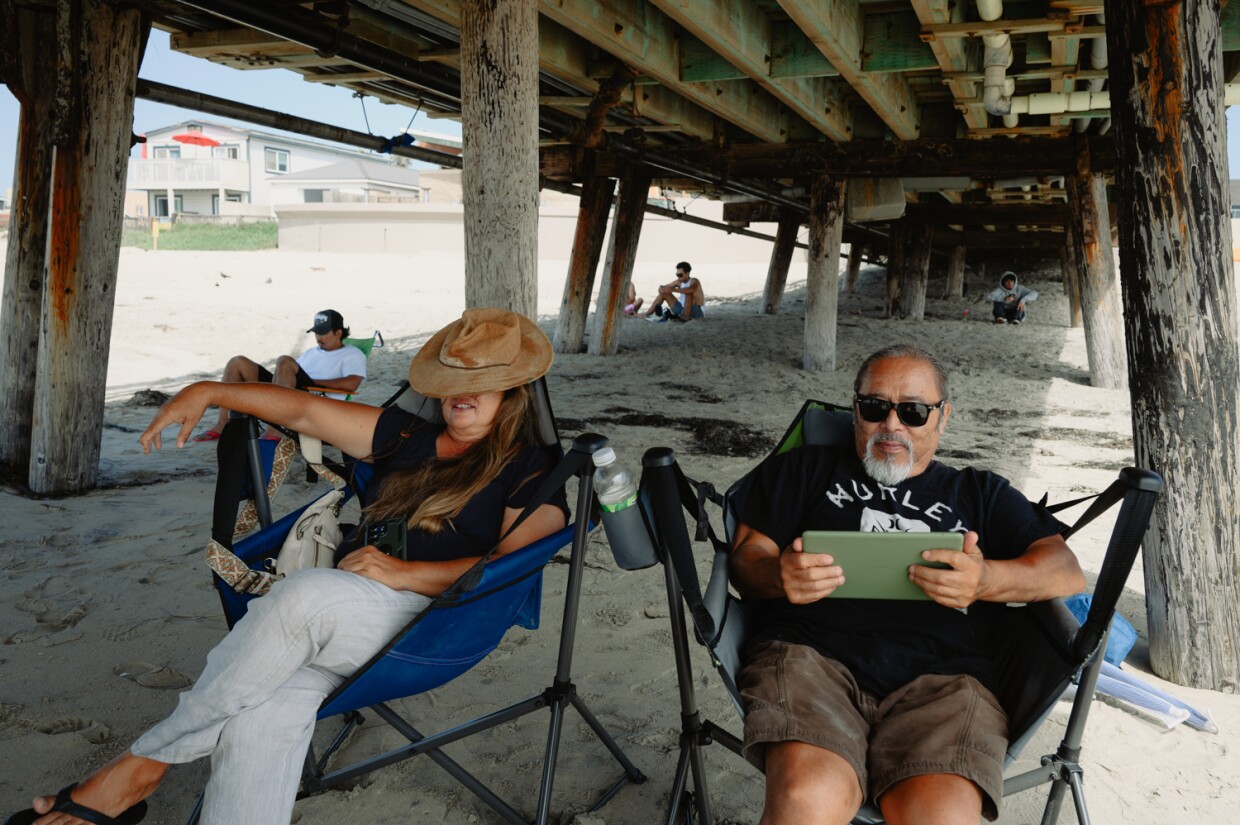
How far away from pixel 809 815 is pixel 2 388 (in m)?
4.86

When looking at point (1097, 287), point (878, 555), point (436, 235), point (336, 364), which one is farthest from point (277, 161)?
point (878, 555)

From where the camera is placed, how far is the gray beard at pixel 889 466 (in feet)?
7.26

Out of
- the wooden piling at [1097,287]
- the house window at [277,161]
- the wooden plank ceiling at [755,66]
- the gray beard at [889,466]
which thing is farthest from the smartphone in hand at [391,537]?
the house window at [277,161]

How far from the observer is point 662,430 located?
665 cm

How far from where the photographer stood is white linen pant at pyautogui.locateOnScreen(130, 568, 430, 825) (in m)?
1.84

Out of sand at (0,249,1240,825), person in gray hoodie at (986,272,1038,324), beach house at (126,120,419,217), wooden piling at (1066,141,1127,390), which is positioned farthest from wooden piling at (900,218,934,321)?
beach house at (126,120,419,217)

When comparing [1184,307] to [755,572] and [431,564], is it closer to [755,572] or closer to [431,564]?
[755,572]

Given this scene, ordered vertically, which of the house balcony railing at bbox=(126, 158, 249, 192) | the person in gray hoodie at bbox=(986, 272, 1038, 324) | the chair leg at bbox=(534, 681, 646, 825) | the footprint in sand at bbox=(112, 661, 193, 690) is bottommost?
the footprint in sand at bbox=(112, 661, 193, 690)

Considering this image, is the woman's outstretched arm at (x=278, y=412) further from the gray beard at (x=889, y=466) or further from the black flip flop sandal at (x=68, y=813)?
the gray beard at (x=889, y=466)

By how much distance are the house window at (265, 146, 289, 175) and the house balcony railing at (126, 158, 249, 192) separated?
5.75 feet

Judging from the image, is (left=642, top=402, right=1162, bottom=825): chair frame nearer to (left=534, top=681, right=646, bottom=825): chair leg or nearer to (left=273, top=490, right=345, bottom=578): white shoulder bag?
(left=534, top=681, right=646, bottom=825): chair leg

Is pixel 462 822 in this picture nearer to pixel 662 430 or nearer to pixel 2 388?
pixel 2 388

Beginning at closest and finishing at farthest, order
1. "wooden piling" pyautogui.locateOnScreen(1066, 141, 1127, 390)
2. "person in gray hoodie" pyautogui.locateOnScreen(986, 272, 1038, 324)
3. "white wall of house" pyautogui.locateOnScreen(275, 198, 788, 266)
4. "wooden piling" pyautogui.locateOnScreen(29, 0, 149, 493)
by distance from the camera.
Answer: "wooden piling" pyautogui.locateOnScreen(29, 0, 149, 493)
"wooden piling" pyautogui.locateOnScreen(1066, 141, 1127, 390)
"person in gray hoodie" pyautogui.locateOnScreen(986, 272, 1038, 324)
"white wall of house" pyautogui.locateOnScreen(275, 198, 788, 266)

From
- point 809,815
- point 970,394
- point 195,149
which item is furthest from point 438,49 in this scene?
point 195,149
